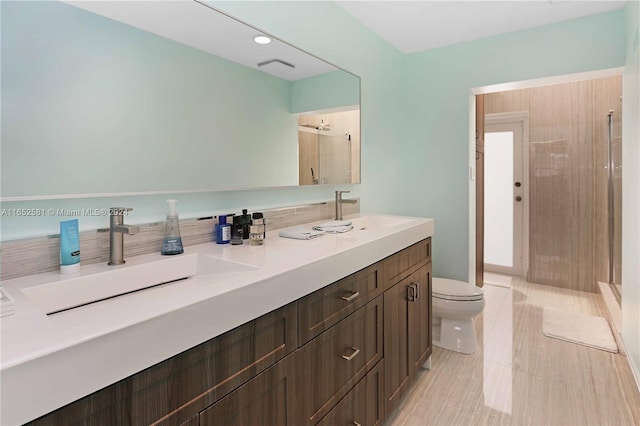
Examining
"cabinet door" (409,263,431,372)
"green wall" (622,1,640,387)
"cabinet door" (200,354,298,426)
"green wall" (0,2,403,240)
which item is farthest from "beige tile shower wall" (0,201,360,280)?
"green wall" (622,1,640,387)

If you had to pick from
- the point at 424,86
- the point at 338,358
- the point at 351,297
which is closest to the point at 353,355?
the point at 338,358

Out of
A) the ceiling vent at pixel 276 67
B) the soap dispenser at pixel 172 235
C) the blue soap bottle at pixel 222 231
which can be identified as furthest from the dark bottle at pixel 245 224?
the ceiling vent at pixel 276 67

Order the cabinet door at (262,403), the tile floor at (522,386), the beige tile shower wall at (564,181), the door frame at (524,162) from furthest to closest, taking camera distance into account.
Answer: the door frame at (524,162)
the beige tile shower wall at (564,181)
the tile floor at (522,386)
the cabinet door at (262,403)

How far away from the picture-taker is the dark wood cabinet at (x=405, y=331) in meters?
1.62

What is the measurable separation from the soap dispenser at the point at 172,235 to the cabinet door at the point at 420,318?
1147 mm

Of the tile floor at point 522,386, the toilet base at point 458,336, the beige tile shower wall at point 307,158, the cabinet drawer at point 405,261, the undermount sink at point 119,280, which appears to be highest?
the beige tile shower wall at point 307,158

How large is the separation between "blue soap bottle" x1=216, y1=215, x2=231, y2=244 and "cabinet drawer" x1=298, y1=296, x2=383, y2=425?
55cm

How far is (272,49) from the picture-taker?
1.69m

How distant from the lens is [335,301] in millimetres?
1222

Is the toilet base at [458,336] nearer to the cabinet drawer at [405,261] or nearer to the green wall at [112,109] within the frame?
the cabinet drawer at [405,261]

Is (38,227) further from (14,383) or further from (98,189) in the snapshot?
(14,383)

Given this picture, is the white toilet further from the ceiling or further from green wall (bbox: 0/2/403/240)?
the ceiling

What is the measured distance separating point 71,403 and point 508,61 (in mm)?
3074

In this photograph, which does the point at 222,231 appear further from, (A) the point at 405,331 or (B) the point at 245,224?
(A) the point at 405,331
